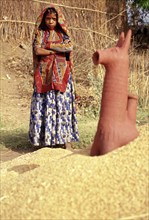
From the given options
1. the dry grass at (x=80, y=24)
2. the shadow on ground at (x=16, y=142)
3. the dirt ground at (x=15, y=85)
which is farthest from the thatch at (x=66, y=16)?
the shadow on ground at (x=16, y=142)

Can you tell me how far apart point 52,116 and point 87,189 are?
3.64 metres

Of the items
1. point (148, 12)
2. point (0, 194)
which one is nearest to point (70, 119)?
point (0, 194)

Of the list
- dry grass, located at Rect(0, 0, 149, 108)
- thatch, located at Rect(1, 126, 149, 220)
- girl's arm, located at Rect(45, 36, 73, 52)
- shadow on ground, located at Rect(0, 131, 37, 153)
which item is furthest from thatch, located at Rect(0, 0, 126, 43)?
thatch, located at Rect(1, 126, 149, 220)

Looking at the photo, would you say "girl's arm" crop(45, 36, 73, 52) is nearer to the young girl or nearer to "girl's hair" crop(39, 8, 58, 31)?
the young girl

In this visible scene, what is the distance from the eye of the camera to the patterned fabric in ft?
19.9

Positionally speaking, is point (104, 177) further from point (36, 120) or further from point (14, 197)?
point (36, 120)

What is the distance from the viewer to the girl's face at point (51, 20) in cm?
609

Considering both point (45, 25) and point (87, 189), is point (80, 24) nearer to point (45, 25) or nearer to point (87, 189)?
point (45, 25)

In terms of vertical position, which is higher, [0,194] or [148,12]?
[148,12]

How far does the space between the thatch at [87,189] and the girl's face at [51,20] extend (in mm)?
3332

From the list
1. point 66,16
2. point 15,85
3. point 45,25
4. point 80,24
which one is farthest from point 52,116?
point 80,24

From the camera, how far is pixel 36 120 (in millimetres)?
6309

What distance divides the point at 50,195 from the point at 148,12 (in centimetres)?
1207

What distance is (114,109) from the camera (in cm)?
302
